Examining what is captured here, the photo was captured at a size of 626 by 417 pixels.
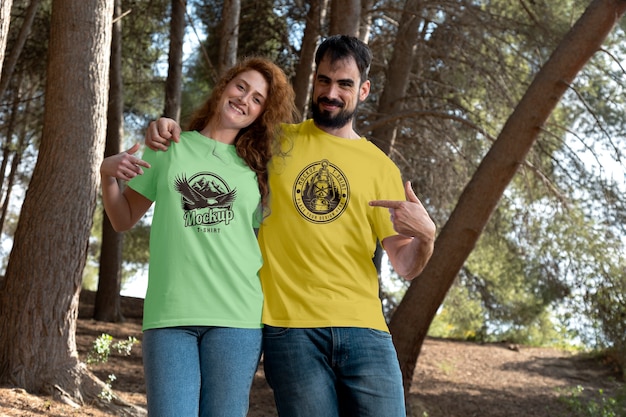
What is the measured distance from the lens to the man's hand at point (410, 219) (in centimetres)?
261

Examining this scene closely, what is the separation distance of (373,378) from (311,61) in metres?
6.07

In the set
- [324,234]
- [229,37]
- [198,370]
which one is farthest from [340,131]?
[229,37]

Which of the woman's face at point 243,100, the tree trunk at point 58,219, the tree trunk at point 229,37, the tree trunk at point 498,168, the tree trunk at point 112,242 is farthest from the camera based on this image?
the tree trunk at point 112,242

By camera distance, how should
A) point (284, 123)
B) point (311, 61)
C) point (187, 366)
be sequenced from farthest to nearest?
point (311, 61), point (284, 123), point (187, 366)

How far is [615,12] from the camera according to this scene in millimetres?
6676

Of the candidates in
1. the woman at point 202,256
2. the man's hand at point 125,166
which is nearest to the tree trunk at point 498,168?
the woman at point 202,256

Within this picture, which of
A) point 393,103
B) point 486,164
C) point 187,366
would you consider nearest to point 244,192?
point 187,366

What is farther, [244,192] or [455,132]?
[455,132]

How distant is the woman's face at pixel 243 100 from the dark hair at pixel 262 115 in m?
0.03

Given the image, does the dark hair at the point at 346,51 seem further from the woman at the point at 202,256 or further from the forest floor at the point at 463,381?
the forest floor at the point at 463,381

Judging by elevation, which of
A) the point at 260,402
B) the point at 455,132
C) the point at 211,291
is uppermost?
the point at 455,132

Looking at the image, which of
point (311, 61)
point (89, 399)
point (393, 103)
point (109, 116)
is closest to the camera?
point (89, 399)

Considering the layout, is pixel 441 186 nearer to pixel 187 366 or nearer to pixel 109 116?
pixel 109 116

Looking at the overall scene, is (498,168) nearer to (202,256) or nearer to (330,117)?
(330,117)
